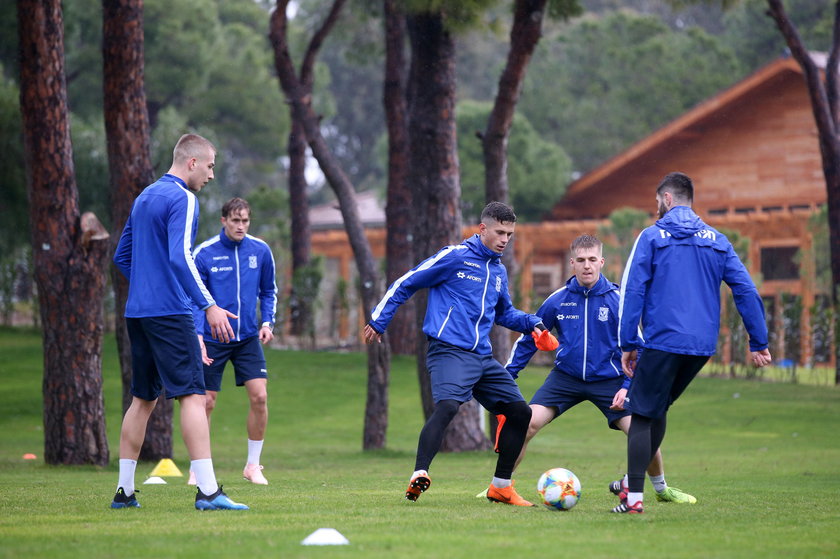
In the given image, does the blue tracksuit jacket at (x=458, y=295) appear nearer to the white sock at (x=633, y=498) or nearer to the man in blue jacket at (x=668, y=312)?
the man in blue jacket at (x=668, y=312)

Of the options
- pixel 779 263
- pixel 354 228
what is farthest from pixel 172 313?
pixel 779 263

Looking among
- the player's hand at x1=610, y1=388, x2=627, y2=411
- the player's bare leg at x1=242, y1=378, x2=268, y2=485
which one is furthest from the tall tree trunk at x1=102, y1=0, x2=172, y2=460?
the player's hand at x1=610, y1=388, x2=627, y2=411

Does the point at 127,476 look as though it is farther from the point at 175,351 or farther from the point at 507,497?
the point at 507,497

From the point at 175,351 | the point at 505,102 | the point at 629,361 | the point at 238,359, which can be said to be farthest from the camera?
the point at 505,102

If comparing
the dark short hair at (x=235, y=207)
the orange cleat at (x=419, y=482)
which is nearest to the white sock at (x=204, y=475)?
the orange cleat at (x=419, y=482)

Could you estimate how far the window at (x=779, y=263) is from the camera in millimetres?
30016

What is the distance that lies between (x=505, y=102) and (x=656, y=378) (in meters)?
8.39

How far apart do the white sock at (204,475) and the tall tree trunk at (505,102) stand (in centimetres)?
819

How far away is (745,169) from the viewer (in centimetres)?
3139

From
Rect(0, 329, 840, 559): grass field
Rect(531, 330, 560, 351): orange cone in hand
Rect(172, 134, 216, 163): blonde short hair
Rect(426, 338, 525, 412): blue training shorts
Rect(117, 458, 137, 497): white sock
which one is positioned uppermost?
Rect(172, 134, 216, 163): blonde short hair

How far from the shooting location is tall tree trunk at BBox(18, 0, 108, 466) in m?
12.0

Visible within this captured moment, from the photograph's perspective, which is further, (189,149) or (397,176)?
(397,176)

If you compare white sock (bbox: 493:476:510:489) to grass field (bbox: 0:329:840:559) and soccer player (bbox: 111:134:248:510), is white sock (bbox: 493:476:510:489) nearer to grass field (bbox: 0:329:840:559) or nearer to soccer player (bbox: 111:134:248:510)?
grass field (bbox: 0:329:840:559)

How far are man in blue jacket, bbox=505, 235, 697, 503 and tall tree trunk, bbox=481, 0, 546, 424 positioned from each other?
21.1ft
